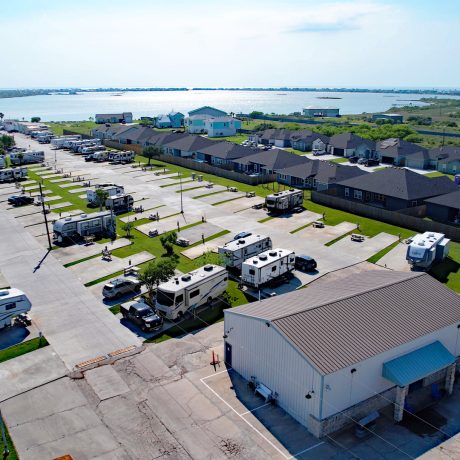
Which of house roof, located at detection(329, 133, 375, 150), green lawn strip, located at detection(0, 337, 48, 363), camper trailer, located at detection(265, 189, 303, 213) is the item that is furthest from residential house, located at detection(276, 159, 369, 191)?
green lawn strip, located at detection(0, 337, 48, 363)

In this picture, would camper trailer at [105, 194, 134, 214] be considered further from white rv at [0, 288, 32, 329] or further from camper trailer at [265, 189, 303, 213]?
white rv at [0, 288, 32, 329]

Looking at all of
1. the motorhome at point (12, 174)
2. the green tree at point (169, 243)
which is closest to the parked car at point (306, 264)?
the green tree at point (169, 243)

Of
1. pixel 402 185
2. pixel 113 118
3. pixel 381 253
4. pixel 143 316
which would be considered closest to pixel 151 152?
pixel 402 185

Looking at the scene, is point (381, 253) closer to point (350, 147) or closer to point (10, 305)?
point (10, 305)

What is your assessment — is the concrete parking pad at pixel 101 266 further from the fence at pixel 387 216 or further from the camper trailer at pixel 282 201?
the fence at pixel 387 216

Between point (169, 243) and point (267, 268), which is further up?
point (267, 268)

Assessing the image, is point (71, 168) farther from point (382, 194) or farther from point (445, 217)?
point (445, 217)
